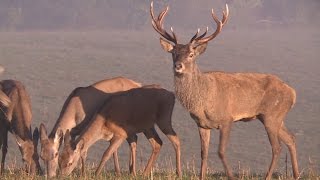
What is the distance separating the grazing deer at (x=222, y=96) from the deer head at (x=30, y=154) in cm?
302

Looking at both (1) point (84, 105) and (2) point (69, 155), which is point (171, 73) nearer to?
(1) point (84, 105)

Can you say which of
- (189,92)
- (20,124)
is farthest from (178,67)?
(20,124)

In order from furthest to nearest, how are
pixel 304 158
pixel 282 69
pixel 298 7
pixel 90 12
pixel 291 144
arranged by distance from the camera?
pixel 90 12 → pixel 298 7 → pixel 282 69 → pixel 304 158 → pixel 291 144

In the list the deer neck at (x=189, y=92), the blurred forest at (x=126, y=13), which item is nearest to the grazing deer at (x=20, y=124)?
the deer neck at (x=189, y=92)

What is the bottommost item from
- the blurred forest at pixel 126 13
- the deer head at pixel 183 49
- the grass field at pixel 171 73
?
the blurred forest at pixel 126 13

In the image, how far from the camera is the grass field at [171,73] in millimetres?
29266

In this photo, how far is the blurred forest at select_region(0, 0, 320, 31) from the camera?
4429 inches

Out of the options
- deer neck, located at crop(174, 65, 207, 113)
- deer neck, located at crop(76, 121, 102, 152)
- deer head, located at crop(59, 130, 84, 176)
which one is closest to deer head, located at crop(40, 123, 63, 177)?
deer head, located at crop(59, 130, 84, 176)

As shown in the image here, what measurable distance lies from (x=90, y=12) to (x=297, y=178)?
115 metres

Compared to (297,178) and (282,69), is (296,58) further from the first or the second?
(297,178)

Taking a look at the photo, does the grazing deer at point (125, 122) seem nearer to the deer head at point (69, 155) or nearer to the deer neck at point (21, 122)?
the deer head at point (69, 155)

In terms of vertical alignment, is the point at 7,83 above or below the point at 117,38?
above

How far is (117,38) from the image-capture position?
86.2 meters

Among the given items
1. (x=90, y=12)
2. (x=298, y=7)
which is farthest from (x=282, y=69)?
(x=90, y=12)
